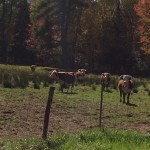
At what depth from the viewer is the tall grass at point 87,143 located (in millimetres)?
9836

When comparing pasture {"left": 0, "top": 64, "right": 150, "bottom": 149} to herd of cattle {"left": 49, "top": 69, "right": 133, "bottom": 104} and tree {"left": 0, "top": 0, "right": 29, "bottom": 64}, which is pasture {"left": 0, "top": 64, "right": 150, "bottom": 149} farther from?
tree {"left": 0, "top": 0, "right": 29, "bottom": 64}

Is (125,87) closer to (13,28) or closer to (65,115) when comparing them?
(65,115)

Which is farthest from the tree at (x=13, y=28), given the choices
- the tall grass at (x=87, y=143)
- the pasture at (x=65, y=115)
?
the tall grass at (x=87, y=143)

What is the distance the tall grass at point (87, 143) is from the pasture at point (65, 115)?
1.18ft

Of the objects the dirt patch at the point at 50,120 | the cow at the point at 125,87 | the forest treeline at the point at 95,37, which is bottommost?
the dirt patch at the point at 50,120

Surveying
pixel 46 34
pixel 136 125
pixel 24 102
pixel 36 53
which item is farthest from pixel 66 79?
pixel 36 53

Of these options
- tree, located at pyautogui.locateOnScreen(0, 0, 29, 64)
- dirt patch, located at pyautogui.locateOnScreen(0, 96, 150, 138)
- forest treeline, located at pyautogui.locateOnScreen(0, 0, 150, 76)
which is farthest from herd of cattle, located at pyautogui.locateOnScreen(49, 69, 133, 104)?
tree, located at pyautogui.locateOnScreen(0, 0, 29, 64)

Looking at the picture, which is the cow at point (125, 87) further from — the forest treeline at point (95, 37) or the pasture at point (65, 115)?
the forest treeline at point (95, 37)

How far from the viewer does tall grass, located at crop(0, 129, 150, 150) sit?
984 cm

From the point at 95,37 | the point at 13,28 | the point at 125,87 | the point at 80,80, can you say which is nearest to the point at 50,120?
the point at 125,87

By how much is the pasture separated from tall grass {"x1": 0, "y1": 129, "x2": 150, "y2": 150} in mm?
359

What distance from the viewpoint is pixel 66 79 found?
2736 centimetres

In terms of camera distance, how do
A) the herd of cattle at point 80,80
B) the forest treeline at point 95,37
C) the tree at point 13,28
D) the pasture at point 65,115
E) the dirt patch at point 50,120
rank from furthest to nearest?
the tree at point 13,28, the forest treeline at point 95,37, the herd of cattle at point 80,80, the pasture at point 65,115, the dirt patch at point 50,120

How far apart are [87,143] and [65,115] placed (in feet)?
20.5
